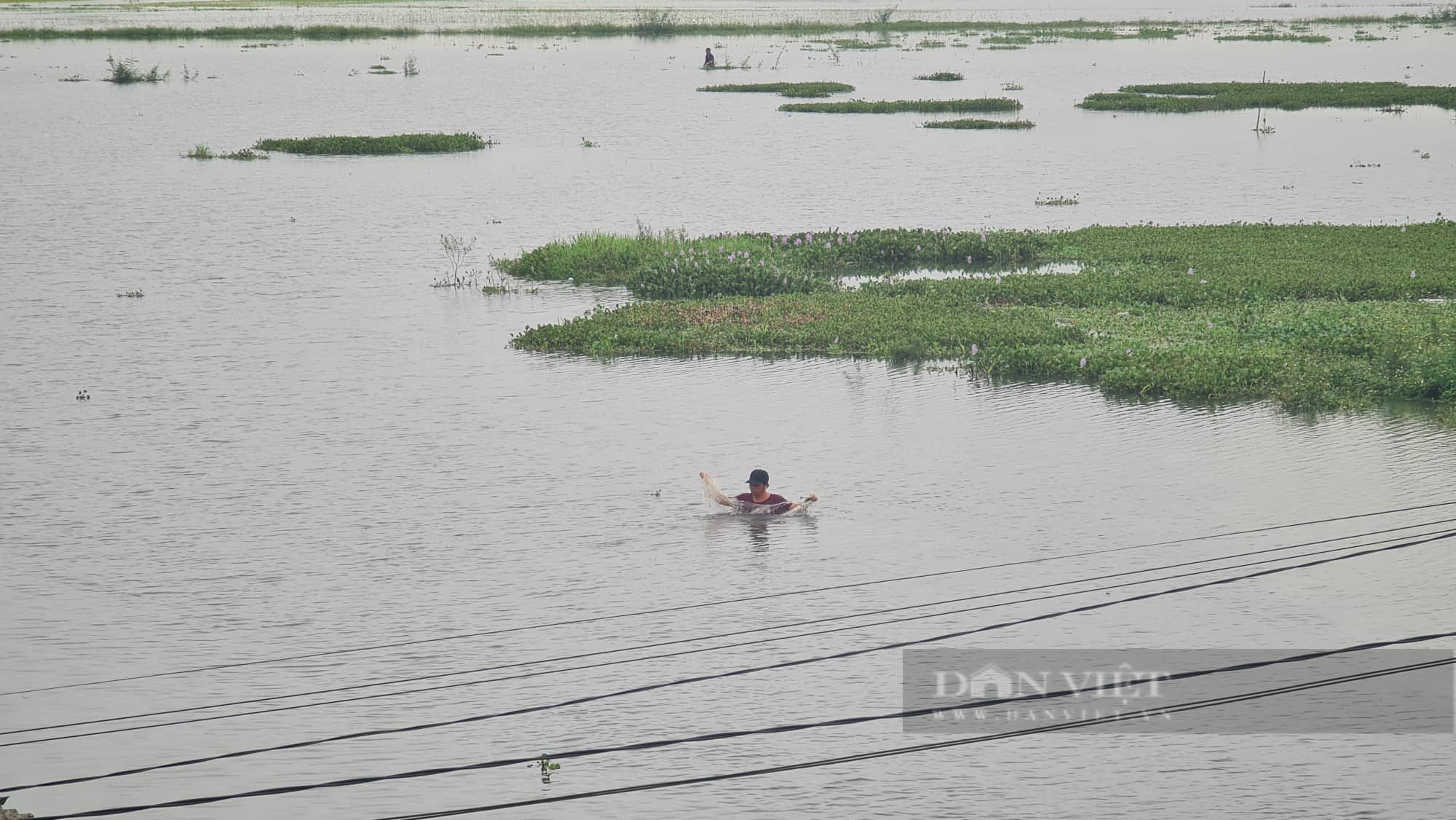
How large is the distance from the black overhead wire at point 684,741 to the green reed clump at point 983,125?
49.7m

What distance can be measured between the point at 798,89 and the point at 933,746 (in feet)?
217

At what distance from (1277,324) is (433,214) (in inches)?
951

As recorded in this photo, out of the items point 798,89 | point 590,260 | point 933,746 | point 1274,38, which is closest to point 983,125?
point 798,89

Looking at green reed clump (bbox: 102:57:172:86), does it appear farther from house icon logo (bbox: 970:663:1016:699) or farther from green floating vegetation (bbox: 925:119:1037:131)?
house icon logo (bbox: 970:663:1016:699)

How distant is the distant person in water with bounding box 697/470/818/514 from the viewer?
609 inches

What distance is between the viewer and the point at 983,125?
61000 mm

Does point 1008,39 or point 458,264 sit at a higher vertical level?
point 1008,39

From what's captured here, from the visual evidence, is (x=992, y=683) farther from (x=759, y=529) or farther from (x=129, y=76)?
(x=129, y=76)

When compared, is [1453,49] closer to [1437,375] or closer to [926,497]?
[1437,375]

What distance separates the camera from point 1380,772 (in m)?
10.3

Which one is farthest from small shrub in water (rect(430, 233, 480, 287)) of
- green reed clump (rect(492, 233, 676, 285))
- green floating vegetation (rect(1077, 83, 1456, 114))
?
green floating vegetation (rect(1077, 83, 1456, 114))

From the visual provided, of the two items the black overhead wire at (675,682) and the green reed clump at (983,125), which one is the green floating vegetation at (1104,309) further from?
the green reed clump at (983,125)

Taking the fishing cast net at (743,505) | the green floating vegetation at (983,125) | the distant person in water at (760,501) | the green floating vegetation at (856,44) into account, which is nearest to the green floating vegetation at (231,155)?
the green floating vegetation at (983,125)

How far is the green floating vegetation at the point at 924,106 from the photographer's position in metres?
65.1
